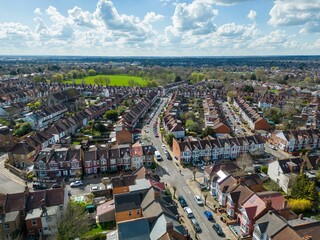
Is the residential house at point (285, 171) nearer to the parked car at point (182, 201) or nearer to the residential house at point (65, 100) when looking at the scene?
the parked car at point (182, 201)

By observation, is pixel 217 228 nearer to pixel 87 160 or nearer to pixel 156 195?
pixel 156 195

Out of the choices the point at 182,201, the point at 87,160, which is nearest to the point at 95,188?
the point at 87,160

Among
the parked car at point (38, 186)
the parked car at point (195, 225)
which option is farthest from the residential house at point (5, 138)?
the parked car at point (195, 225)

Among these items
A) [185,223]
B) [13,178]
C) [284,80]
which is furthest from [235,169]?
[284,80]

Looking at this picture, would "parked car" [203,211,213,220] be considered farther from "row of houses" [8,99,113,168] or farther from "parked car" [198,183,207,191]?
"row of houses" [8,99,113,168]

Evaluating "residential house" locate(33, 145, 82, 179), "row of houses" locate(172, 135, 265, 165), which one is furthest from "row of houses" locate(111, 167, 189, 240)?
"row of houses" locate(172, 135, 265, 165)

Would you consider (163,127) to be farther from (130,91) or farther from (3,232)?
(130,91)
